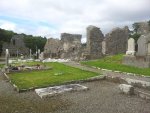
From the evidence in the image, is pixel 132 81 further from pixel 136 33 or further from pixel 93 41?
pixel 136 33

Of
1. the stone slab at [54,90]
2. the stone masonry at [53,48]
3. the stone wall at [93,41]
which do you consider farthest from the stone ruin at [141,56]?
the stone masonry at [53,48]

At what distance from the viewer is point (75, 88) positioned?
458 inches

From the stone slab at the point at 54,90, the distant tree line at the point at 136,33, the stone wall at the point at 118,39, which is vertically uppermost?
the distant tree line at the point at 136,33

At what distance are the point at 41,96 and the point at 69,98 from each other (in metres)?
1.23

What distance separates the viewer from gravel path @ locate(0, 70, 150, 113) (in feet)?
27.8

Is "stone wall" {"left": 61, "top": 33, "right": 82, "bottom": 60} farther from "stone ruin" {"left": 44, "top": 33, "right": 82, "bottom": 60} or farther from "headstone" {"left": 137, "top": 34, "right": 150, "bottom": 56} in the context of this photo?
"headstone" {"left": 137, "top": 34, "right": 150, "bottom": 56}

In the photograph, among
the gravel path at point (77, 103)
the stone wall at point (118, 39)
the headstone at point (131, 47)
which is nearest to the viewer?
the gravel path at point (77, 103)

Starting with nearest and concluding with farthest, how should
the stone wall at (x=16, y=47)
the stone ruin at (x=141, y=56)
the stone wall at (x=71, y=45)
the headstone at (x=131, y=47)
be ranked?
the stone ruin at (x=141, y=56) → the headstone at (x=131, y=47) → the stone wall at (x=71, y=45) → the stone wall at (x=16, y=47)

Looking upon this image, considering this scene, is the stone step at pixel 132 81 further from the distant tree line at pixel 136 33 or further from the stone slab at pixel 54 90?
the distant tree line at pixel 136 33

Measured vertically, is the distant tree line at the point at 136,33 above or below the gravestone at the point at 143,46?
above

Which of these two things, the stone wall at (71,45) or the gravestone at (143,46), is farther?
the stone wall at (71,45)

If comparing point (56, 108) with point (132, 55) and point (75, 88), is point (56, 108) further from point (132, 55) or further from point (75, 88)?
point (132, 55)

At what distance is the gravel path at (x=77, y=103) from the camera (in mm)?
8469

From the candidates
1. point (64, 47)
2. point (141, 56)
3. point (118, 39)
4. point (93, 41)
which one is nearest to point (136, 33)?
point (64, 47)
